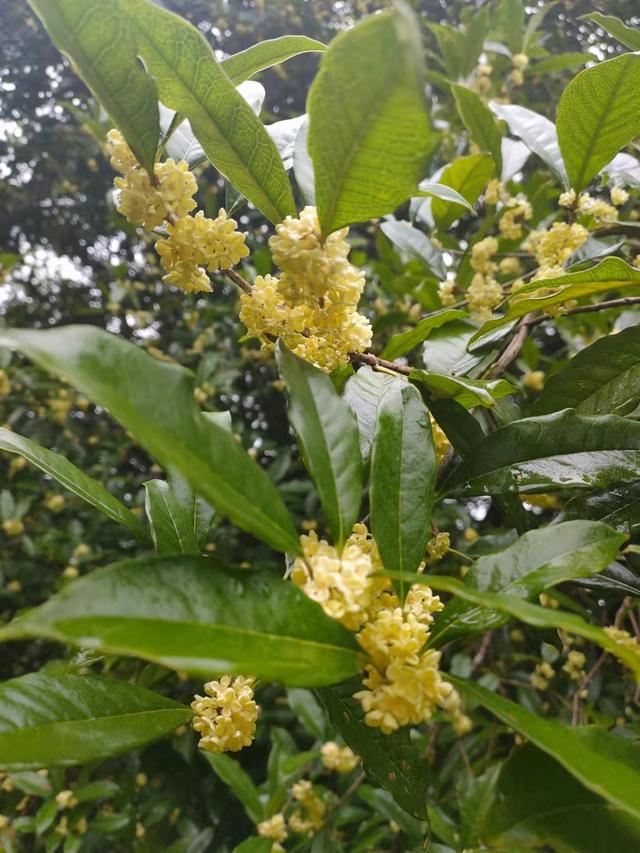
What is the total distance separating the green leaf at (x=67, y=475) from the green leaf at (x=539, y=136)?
3.67 ft

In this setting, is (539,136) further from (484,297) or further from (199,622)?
(199,622)

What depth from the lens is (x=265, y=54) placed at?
2.69ft

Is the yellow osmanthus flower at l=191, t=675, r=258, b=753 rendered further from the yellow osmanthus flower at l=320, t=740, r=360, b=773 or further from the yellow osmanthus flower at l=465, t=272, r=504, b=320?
the yellow osmanthus flower at l=320, t=740, r=360, b=773

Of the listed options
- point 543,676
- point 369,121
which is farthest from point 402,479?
point 543,676

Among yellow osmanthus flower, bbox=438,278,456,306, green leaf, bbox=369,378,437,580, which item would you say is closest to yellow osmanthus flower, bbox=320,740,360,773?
yellow osmanthus flower, bbox=438,278,456,306

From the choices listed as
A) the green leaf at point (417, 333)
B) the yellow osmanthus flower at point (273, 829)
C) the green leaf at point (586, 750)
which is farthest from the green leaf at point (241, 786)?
the green leaf at point (586, 750)

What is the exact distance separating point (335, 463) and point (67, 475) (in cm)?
37

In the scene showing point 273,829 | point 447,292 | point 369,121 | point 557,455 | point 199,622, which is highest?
point 369,121

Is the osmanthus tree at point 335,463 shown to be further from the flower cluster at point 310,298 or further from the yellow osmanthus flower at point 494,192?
the yellow osmanthus flower at point 494,192

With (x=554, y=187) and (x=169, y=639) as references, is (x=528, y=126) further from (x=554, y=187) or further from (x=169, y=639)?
(x=169, y=639)

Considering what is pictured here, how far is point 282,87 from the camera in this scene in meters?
3.43

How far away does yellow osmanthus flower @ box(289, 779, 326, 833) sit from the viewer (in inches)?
67.1

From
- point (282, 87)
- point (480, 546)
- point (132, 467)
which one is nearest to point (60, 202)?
point (282, 87)

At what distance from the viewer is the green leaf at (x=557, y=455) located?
0.75 m
